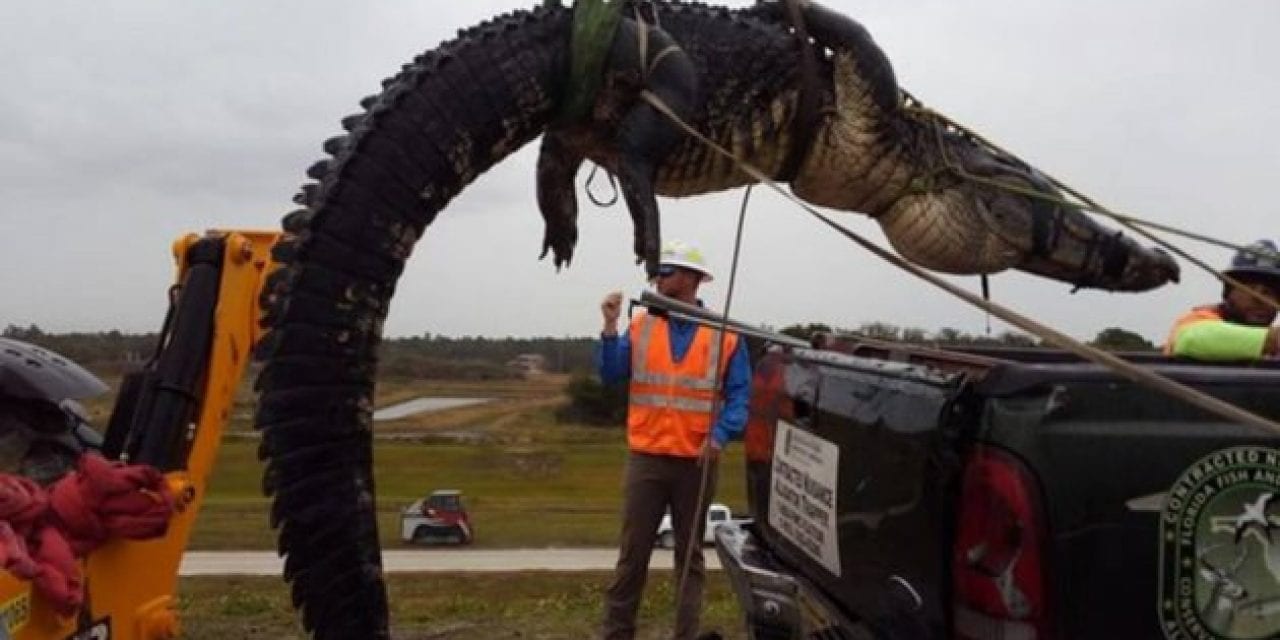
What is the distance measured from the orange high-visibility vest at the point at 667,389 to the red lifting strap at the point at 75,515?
2950 mm

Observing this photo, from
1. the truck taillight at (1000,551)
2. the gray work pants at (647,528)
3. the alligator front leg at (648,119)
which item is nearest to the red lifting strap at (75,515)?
the alligator front leg at (648,119)

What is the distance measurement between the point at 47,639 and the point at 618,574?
116 inches

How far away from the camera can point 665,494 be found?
235 inches

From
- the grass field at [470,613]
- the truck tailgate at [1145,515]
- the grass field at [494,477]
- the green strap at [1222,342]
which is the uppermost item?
the green strap at [1222,342]

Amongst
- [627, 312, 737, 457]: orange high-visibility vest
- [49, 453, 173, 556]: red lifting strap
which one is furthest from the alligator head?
[627, 312, 737, 457]: orange high-visibility vest

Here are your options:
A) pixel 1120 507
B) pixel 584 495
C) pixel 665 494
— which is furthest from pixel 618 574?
pixel 584 495

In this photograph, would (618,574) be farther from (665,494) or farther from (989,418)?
(989,418)

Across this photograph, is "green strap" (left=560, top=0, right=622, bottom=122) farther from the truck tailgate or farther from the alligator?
the truck tailgate

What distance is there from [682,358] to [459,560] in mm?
11015

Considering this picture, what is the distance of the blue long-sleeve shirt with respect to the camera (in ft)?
19.4

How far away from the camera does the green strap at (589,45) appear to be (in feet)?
10.7

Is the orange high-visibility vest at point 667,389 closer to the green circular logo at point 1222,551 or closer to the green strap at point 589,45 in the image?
the green strap at point 589,45

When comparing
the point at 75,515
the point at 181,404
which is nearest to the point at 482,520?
the point at 181,404

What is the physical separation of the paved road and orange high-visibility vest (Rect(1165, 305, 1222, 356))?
9160 mm
